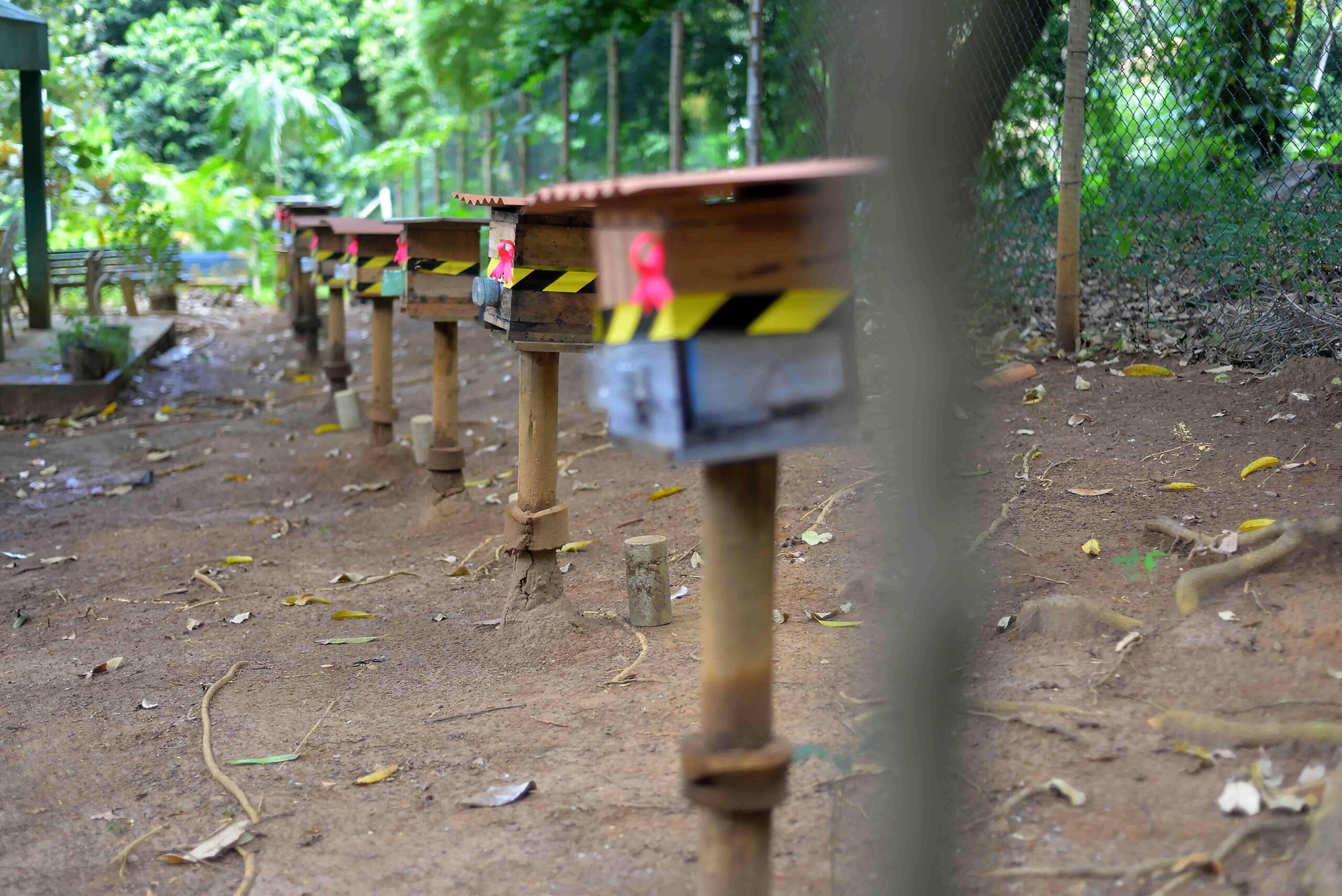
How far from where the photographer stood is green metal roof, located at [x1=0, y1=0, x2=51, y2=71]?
9.34m

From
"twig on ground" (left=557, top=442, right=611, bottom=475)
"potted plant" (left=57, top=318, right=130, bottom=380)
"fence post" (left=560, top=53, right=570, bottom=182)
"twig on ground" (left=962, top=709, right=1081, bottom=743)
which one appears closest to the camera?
"twig on ground" (left=962, top=709, right=1081, bottom=743)

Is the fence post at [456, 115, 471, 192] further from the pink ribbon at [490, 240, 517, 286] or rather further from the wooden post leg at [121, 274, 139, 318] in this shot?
the pink ribbon at [490, 240, 517, 286]

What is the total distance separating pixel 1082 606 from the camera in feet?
9.92

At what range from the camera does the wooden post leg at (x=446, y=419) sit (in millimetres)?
5629

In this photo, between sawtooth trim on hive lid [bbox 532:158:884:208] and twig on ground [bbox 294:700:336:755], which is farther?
twig on ground [bbox 294:700:336:755]

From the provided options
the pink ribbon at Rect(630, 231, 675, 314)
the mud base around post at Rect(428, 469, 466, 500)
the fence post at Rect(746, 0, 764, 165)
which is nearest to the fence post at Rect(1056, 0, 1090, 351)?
the fence post at Rect(746, 0, 764, 165)

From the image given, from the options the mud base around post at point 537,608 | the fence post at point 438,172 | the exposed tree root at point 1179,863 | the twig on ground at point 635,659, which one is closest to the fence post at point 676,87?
the mud base around post at point 537,608

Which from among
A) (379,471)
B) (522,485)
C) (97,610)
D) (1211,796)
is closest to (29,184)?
(379,471)

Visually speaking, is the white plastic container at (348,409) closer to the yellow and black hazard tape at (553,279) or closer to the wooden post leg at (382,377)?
the wooden post leg at (382,377)

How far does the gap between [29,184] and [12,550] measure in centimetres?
601

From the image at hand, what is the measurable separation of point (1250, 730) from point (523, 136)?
31.7 ft

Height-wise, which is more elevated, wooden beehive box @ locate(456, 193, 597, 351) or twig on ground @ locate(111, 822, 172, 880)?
wooden beehive box @ locate(456, 193, 597, 351)

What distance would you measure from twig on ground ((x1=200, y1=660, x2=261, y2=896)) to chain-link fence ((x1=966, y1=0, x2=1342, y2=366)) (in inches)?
145

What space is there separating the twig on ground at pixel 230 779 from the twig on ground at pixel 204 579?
3.36 feet
